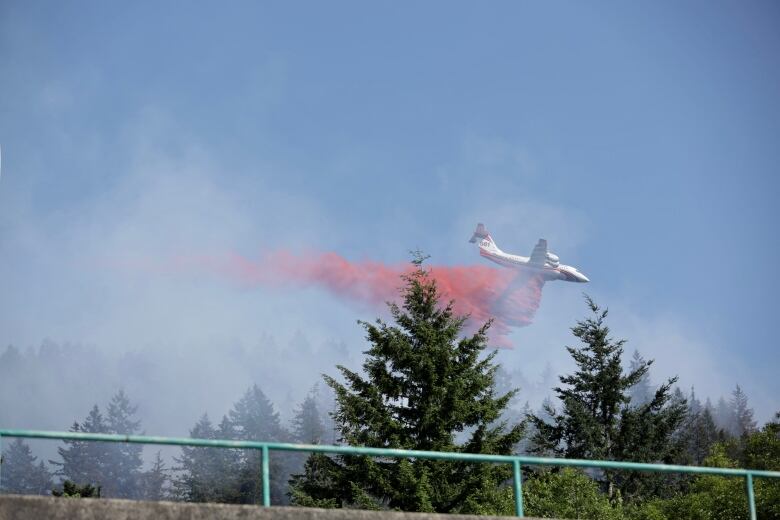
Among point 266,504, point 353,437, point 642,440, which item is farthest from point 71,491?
point 266,504

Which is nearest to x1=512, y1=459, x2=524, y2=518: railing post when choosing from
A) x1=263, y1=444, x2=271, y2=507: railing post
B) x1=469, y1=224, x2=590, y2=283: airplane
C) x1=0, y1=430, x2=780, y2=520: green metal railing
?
x1=0, y1=430, x2=780, y2=520: green metal railing

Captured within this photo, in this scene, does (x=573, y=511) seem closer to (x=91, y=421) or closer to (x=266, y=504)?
(x=266, y=504)

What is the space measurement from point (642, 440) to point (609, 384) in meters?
4.64

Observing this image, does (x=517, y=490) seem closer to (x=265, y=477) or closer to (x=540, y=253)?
(x=265, y=477)

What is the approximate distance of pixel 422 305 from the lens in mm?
51906

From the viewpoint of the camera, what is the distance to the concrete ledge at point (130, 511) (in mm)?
9125

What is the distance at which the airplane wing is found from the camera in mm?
133500

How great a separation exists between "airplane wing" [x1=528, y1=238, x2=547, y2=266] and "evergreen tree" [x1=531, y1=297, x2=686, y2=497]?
195 feet

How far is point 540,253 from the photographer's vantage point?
438 ft

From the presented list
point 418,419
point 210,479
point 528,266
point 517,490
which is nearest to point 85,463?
point 210,479

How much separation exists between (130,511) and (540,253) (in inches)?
4974

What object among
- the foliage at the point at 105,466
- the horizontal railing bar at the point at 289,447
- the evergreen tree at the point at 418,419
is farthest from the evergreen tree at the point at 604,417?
the foliage at the point at 105,466

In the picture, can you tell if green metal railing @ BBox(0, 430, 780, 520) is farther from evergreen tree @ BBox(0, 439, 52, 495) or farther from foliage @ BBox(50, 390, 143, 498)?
evergreen tree @ BBox(0, 439, 52, 495)

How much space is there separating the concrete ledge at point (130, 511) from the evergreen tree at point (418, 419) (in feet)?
103
